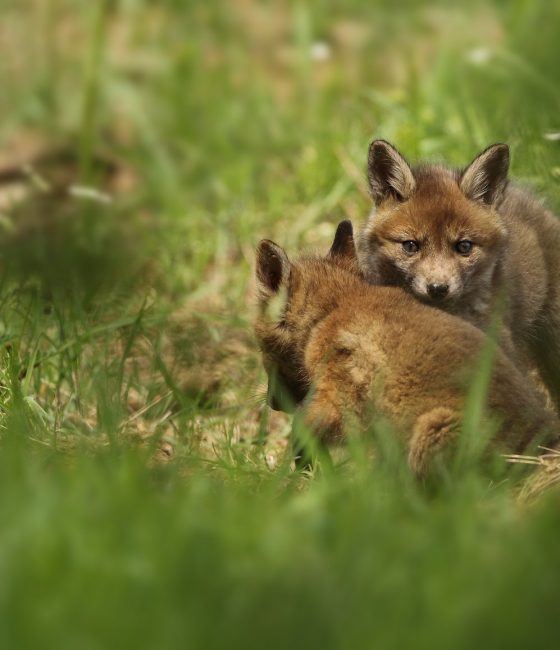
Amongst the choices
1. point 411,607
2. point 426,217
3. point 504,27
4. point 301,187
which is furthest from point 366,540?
point 504,27

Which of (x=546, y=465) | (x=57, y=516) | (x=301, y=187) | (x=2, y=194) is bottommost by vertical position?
(x=2, y=194)

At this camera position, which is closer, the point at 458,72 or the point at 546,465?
the point at 546,465

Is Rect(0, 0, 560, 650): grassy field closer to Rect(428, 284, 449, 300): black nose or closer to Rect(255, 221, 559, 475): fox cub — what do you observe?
Rect(255, 221, 559, 475): fox cub

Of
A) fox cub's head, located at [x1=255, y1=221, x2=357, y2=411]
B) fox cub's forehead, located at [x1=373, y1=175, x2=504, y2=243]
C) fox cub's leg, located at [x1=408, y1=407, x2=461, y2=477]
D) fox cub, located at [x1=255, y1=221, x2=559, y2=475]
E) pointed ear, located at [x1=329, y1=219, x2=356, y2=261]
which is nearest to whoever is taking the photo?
fox cub's leg, located at [x1=408, y1=407, x2=461, y2=477]

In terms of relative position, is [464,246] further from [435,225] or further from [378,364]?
[378,364]

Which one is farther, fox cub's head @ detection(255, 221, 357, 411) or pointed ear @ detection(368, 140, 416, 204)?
pointed ear @ detection(368, 140, 416, 204)

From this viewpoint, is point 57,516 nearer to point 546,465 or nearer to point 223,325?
point 546,465

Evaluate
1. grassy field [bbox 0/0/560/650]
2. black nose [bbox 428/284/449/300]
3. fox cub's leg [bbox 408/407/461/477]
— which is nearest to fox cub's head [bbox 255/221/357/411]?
grassy field [bbox 0/0/560/650]

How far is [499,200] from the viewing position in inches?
244

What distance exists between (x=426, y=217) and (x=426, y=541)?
284 centimetres

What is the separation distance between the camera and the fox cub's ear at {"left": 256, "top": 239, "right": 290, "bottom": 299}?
5543 mm

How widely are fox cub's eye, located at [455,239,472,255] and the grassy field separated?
A: 1177mm

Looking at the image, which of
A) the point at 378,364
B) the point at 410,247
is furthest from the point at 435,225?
the point at 378,364

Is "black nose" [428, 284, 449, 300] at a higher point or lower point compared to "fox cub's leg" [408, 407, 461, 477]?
lower
